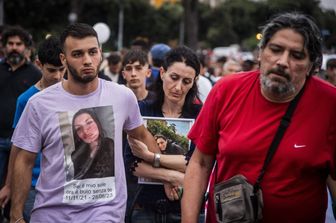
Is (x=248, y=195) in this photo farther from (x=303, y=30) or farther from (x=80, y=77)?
(x=80, y=77)

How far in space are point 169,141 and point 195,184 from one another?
1.13 m

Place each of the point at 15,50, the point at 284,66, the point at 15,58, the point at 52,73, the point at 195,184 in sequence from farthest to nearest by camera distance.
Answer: the point at 15,50 → the point at 15,58 → the point at 52,73 → the point at 195,184 → the point at 284,66

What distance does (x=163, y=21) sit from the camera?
2410 inches

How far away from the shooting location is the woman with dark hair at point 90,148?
3.86 m

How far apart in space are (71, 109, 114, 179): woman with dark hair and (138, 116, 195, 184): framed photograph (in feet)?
2.25

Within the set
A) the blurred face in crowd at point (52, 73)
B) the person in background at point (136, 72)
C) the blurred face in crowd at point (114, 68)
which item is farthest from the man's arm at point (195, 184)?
the blurred face in crowd at point (114, 68)

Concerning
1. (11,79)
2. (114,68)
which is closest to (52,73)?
(11,79)

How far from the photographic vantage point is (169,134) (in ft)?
15.0

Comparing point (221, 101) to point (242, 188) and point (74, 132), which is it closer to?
point (242, 188)

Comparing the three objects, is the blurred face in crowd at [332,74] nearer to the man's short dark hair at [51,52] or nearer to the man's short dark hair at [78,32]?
the man's short dark hair at [51,52]

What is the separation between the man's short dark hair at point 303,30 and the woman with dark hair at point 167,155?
4.73 ft

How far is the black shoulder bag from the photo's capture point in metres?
3.14

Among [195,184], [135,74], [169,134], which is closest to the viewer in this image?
[195,184]

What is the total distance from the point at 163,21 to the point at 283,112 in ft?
192
